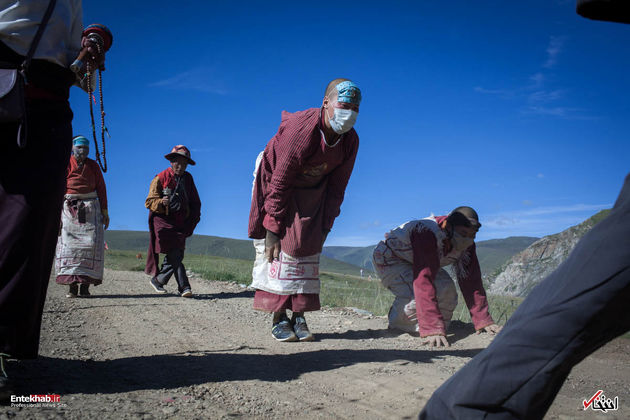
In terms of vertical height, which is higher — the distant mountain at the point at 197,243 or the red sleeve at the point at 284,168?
the red sleeve at the point at 284,168

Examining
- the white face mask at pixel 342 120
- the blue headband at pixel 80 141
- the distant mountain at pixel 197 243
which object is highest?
the white face mask at pixel 342 120

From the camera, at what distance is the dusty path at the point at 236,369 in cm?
237

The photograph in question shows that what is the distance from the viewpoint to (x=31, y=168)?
2336mm

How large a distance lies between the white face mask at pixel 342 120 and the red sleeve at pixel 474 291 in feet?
7.12

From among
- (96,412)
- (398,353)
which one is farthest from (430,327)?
(96,412)

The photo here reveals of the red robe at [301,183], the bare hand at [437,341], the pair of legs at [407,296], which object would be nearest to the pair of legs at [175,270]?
the red robe at [301,183]

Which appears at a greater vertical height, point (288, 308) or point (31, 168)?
point (31, 168)

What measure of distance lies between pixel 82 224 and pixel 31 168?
16.7ft

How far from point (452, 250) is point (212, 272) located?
21.7 ft

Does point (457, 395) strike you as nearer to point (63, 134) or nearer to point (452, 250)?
point (63, 134)

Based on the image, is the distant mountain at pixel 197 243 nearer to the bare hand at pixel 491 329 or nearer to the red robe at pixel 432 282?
the red robe at pixel 432 282

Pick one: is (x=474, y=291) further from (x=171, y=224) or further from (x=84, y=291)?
(x=84, y=291)

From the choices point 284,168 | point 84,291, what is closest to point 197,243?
point 84,291

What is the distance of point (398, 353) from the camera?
387 centimetres
